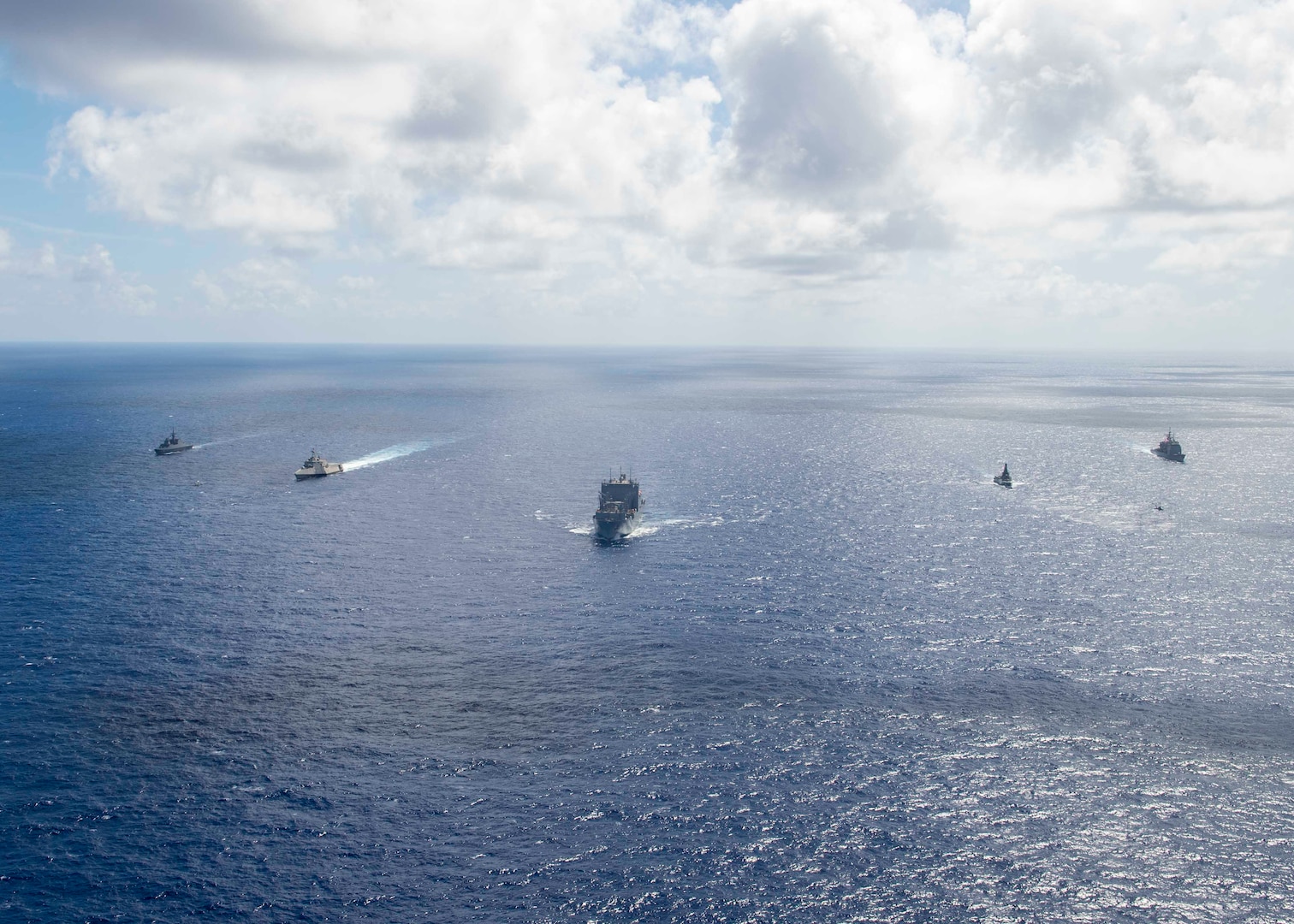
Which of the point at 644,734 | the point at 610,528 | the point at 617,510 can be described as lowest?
the point at 644,734

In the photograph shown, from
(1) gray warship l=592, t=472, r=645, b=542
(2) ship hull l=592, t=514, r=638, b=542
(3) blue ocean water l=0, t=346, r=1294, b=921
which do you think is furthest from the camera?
(1) gray warship l=592, t=472, r=645, b=542

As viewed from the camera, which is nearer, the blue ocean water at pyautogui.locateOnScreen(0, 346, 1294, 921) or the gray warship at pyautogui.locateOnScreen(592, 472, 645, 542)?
the blue ocean water at pyautogui.locateOnScreen(0, 346, 1294, 921)

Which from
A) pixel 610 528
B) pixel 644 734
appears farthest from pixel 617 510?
pixel 644 734

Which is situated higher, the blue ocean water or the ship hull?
the ship hull

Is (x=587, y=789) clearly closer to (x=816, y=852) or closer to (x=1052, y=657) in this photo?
(x=816, y=852)

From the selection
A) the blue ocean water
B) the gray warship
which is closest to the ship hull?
the gray warship

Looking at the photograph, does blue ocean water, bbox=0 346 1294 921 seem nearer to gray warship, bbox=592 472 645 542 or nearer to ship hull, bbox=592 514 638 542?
ship hull, bbox=592 514 638 542

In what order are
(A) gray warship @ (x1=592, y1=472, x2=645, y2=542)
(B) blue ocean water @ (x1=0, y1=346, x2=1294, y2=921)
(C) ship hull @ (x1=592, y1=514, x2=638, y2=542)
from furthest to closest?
(A) gray warship @ (x1=592, y1=472, x2=645, y2=542), (C) ship hull @ (x1=592, y1=514, x2=638, y2=542), (B) blue ocean water @ (x1=0, y1=346, x2=1294, y2=921)

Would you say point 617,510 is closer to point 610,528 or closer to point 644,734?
point 610,528
